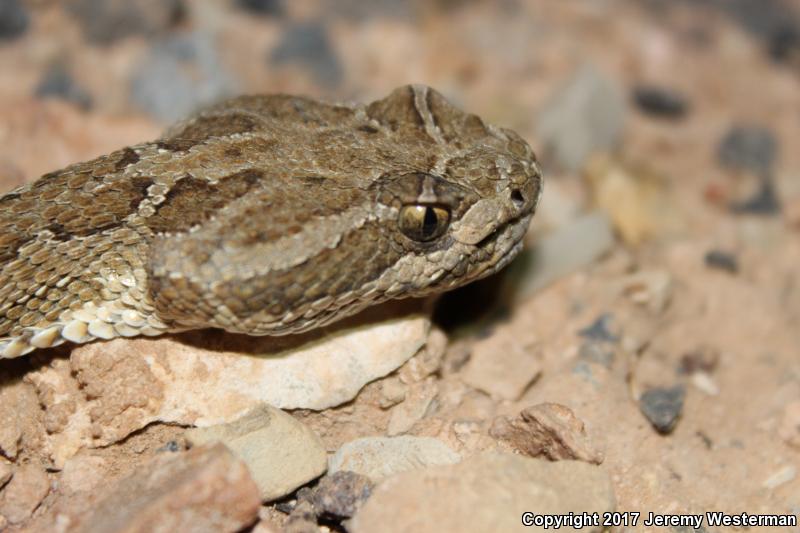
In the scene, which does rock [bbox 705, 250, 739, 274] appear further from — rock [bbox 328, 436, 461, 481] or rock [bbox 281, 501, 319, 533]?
rock [bbox 281, 501, 319, 533]

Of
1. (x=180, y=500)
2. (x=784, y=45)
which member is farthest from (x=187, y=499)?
(x=784, y=45)

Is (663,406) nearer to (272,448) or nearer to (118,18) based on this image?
(272,448)

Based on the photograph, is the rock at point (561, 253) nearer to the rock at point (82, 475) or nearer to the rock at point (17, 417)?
the rock at point (82, 475)

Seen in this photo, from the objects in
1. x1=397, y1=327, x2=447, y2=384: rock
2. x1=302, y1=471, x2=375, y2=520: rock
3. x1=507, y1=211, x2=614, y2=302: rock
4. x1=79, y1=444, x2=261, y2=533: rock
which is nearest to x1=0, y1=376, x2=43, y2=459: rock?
x1=79, y1=444, x2=261, y2=533: rock

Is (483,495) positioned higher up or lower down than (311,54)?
lower down

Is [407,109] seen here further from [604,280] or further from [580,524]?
[580,524]
